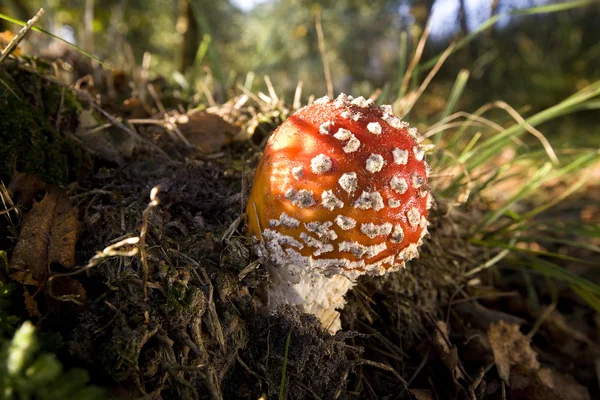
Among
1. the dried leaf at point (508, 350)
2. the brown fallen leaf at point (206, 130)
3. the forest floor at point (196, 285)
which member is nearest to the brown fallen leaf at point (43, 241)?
the forest floor at point (196, 285)

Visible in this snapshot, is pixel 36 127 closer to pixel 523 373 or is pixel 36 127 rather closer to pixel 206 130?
pixel 206 130

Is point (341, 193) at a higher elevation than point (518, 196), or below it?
higher

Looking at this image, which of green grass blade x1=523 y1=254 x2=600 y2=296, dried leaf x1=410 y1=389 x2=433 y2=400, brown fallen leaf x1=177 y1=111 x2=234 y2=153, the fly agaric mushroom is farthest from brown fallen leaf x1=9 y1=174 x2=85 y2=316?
green grass blade x1=523 y1=254 x2=600 y2=296

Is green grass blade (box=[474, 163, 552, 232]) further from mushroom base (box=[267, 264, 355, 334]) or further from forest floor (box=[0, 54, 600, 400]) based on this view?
mushroom base (box=[267, 264, 355, 334])

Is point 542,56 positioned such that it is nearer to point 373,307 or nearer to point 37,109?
point 373,307

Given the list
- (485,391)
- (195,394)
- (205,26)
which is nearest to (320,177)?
(195,394)

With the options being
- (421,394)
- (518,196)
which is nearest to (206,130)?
(421,394)
